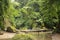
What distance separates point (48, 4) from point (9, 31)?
792 cm

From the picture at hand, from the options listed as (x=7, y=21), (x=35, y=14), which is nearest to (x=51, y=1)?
(x=7, y=21)

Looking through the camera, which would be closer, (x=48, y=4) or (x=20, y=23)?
(x=48, y=4)

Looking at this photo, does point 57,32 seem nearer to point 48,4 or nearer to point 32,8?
point 48,4

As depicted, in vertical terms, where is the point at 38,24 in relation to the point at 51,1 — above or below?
below

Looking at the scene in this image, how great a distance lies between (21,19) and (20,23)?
24.7 inches

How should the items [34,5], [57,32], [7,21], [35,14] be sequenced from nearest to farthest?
[57,32] < [7,21] < [35,14] < [34,5]

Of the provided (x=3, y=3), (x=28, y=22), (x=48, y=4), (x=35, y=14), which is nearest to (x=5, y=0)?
(x=3, y=3)

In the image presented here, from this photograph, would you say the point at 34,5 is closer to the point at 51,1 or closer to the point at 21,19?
the point at 21,19

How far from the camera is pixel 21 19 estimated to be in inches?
900

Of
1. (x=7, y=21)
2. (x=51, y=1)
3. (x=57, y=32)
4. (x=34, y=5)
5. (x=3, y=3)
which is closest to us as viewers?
(x=51, y=1)

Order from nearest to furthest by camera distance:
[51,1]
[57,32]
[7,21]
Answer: [51,1], [57,32], [7,21]

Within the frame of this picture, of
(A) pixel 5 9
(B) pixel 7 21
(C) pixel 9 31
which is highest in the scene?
(A) pixel 5 9

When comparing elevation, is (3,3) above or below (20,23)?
above

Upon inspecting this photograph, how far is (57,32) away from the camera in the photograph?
48.3 feet
